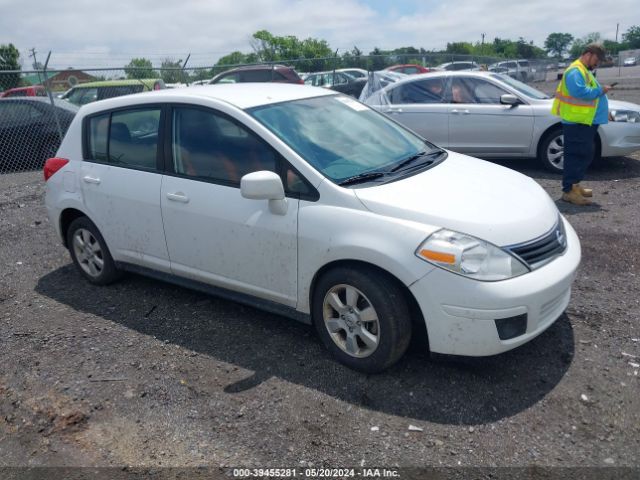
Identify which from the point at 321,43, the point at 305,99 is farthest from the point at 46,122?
the point at 321,43

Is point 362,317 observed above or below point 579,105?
below

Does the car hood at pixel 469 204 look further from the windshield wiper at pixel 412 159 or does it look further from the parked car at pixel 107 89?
the parked car at pixel 107 89

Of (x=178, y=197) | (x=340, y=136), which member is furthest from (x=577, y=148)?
(x=178, y=197)

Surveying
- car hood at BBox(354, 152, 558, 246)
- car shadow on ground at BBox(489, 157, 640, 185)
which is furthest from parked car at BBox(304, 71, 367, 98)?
car hood at BBox(354, 152, 558, 246)

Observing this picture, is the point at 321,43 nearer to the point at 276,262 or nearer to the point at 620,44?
the point at 620,44

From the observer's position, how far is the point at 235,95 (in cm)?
421

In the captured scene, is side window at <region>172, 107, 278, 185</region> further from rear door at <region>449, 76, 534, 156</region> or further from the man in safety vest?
rear door at <region>449, 76, 534, 156</region>

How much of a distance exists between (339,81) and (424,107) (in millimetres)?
9331

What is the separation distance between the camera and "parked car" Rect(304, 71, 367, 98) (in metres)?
17.4

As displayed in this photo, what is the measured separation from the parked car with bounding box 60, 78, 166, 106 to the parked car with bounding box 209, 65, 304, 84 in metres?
2.50

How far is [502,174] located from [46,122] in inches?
387

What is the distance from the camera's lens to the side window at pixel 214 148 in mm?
3822

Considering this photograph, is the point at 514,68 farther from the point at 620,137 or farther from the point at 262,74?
the point at 620,137

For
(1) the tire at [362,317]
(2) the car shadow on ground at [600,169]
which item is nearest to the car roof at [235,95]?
(1) the tire at [362,317]
